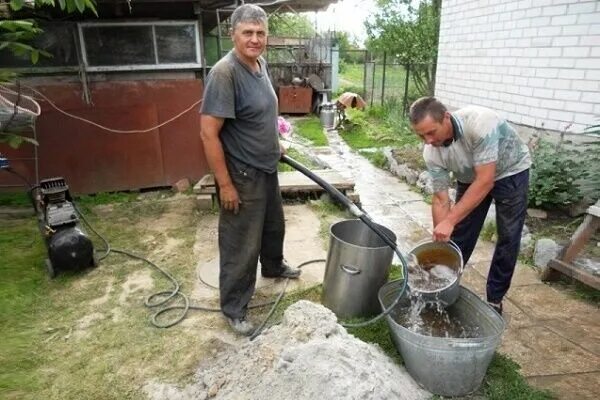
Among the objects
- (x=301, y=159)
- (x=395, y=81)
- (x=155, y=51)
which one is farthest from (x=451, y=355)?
(x=395, y=81)

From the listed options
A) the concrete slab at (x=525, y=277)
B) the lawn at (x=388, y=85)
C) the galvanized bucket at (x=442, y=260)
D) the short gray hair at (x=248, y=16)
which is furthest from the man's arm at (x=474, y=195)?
the lawn at (x=388, y=85)

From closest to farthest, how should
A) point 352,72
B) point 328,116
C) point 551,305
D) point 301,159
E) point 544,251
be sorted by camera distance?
1. point 551,305
2. point 544,251
3. point 301,159
4. point 328,116
5. point 352,72

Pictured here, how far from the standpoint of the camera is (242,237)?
2.84m

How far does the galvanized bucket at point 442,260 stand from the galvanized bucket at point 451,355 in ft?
0.55

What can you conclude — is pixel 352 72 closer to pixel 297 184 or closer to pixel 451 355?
pixel 297 184

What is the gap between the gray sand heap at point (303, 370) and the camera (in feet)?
6.24

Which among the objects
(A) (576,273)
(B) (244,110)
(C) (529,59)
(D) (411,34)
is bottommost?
(A) (576,273)

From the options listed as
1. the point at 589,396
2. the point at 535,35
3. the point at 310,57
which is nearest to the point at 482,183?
the point at 589,396

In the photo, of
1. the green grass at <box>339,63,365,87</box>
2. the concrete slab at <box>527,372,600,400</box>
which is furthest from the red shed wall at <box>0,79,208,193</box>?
the green grass at <box>339,63,365,87</box>

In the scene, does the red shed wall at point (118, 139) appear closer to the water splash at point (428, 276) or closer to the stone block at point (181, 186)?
the stone block at point (181, 186)

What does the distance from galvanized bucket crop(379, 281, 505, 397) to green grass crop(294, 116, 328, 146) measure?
7.16 metres

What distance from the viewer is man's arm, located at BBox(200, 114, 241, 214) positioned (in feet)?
8.13

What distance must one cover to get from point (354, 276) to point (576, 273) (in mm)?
1895

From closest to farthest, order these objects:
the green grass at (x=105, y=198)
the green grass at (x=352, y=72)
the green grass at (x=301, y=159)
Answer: the green grass at (x=105, y=198) < the green grass at (x=301, y=159) < the green grass at (x=352, y=72)
